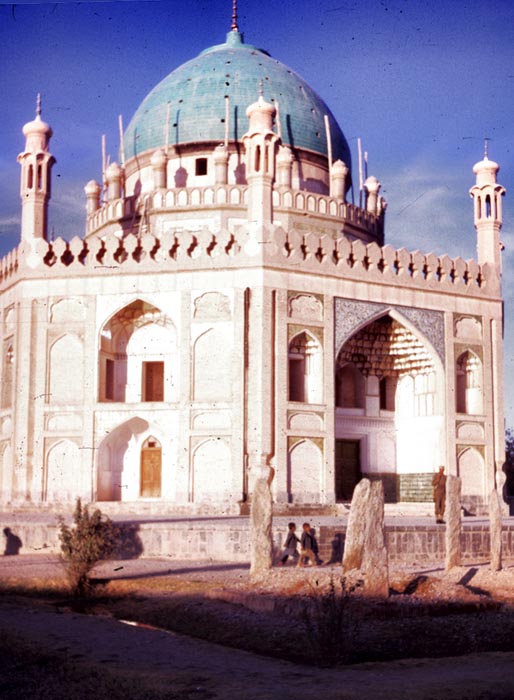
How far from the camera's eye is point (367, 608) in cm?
945

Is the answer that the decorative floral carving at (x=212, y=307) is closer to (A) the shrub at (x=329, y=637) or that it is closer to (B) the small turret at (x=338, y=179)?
(B) the small turret at (x=338, y=179)

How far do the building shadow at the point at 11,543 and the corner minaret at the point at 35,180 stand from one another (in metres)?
7.79

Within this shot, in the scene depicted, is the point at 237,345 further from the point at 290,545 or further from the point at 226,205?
the point at 290,545

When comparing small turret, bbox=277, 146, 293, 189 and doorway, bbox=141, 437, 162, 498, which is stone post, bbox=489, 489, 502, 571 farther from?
small turret, bbox=277, 146, 293, 189

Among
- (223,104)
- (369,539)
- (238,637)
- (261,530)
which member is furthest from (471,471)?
(238,637)

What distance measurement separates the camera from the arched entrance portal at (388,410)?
21.1 metres

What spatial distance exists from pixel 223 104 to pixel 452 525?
13.3 metres

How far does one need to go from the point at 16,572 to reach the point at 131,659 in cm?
554

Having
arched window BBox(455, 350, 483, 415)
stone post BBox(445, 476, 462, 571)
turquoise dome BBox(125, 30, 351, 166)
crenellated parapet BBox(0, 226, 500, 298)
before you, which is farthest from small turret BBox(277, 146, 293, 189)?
stone post BBox(445, 476, 462, 571)

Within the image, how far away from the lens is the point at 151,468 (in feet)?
65.3

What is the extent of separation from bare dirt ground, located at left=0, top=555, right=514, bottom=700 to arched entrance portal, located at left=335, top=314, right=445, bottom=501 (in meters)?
8.31

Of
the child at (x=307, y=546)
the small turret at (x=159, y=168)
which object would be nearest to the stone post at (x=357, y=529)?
the child at (x=307, y=546)

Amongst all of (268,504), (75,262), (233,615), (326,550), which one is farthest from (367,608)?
(75,262)

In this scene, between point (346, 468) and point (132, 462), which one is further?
point (346, 468)
